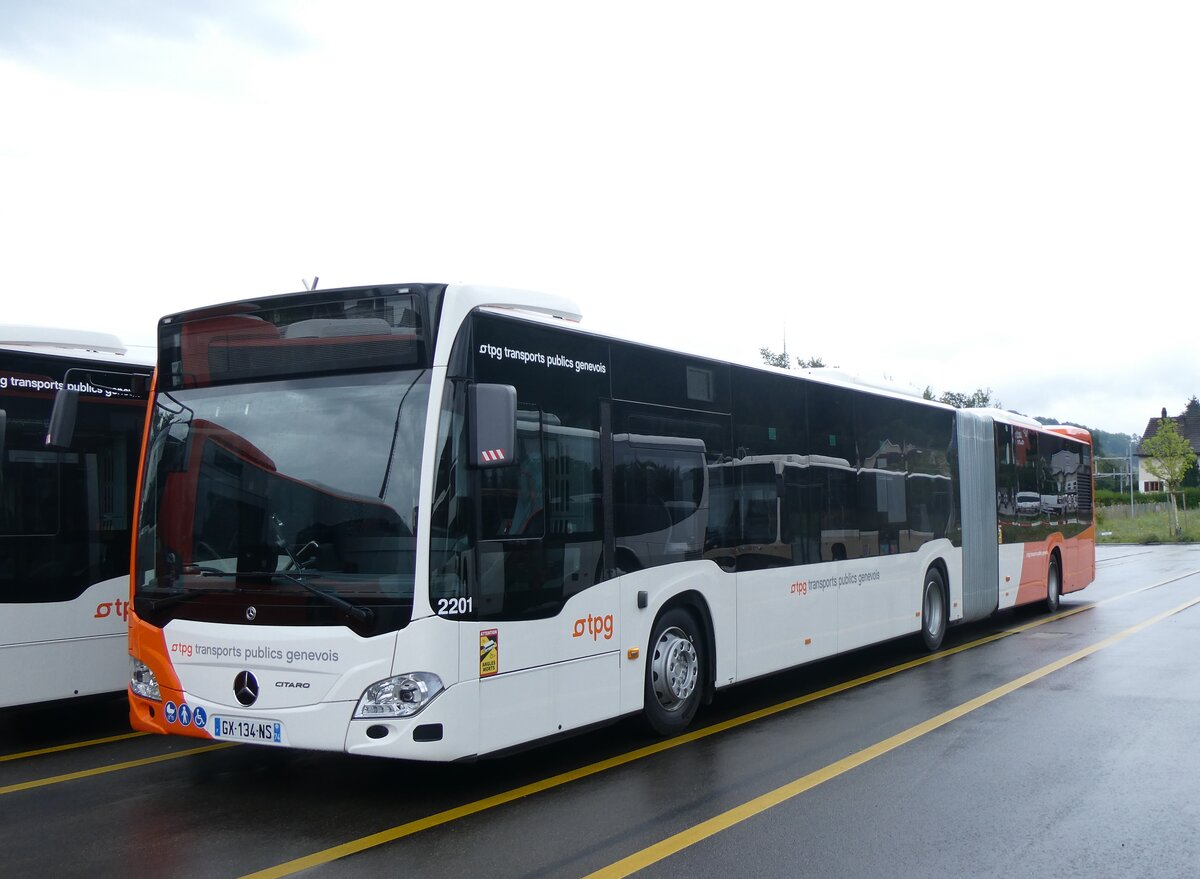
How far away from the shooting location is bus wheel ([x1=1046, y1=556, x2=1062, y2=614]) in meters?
17.9

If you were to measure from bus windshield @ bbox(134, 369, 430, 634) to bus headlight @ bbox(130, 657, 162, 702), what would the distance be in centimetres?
34

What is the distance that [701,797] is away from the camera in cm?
671

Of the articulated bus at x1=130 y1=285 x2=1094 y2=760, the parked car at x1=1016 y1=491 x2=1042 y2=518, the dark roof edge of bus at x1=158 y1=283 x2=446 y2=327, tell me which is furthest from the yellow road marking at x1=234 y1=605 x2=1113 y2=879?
the parked car at x1=1016 y1=491 x2=1042 y2=518

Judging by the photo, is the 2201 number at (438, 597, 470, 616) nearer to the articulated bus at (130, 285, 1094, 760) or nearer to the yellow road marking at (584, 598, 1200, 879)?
the articulated bus at (130, 285, 1094, 760)

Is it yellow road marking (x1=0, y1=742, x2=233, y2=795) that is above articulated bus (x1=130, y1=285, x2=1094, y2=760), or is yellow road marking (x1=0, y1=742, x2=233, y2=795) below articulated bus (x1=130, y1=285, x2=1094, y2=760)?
below

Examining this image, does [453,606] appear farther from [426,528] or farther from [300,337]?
[300,337]

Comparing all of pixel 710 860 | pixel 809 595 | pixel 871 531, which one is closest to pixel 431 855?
pixel 710 860

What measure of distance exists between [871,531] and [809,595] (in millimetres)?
1809

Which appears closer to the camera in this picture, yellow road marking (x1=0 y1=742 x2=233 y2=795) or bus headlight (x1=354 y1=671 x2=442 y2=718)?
bus headlight (x1=354 y1=671 x2=442 y2=718)

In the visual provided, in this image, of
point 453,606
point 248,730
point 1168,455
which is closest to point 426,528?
point 453,606

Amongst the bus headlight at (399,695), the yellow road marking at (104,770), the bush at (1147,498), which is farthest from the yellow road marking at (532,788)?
the bush at (1147,498)

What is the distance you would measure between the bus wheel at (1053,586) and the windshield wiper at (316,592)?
1443 cm

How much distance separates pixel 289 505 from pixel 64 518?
310 centimetres

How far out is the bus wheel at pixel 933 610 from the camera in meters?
13.2
